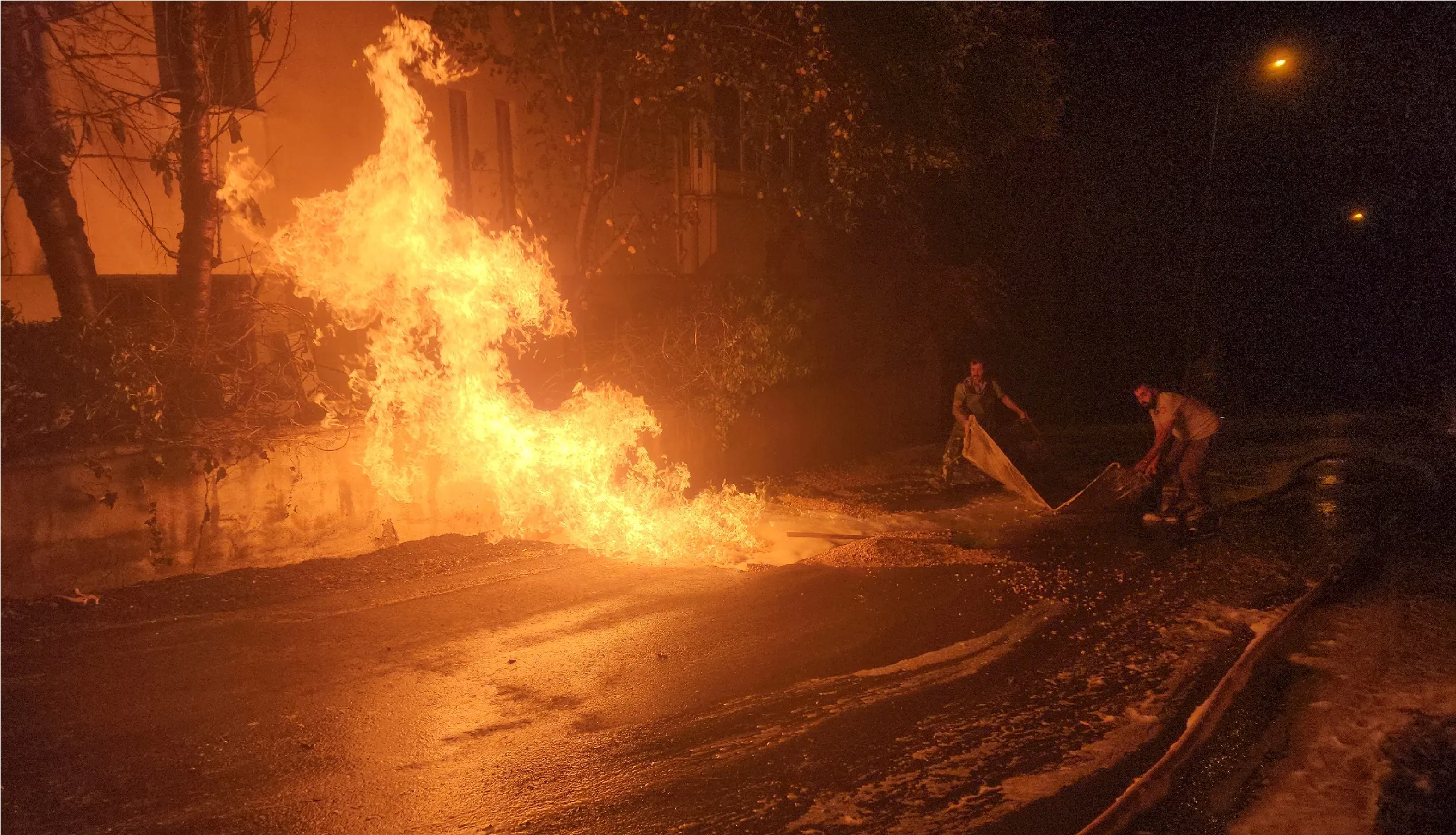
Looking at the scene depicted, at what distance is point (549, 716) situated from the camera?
530 centimetres

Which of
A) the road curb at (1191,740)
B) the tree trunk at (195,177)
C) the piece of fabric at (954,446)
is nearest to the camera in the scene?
the road curb at (1191,740)

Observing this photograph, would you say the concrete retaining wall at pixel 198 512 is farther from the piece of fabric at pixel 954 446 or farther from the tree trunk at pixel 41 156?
the piece of fabric at pixel 954 446

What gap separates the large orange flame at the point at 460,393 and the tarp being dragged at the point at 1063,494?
3.15 m

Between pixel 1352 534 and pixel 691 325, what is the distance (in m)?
8.00

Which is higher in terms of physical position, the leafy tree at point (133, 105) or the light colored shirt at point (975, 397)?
the leafy tree at point (133, 105)

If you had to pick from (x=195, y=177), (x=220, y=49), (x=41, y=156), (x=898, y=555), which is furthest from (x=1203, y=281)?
(x=41, y=156)

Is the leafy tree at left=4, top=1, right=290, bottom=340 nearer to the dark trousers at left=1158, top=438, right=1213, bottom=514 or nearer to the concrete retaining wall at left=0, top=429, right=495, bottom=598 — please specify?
the concrete retaining wall at left=0, top=429, right=495, bottom=598

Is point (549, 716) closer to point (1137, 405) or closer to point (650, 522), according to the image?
point (650, 522)

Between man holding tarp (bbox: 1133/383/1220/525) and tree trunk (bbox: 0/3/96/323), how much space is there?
10979mm

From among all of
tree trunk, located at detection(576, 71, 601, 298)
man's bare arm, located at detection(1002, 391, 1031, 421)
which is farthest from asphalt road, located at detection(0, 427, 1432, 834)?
tree trunk, located at detection(576, 71, 601, 298)

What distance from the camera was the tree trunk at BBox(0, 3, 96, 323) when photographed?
7766mm

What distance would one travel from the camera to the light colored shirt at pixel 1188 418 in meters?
9.67

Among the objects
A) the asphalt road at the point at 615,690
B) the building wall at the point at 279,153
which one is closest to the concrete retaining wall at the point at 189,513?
the asphalt road at the point at 615,690

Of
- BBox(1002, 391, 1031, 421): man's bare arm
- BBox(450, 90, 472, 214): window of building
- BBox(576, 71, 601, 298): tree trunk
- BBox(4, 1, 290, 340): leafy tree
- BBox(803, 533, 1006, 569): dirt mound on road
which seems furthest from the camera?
BBox(450, 90, 472, 214): window of building
